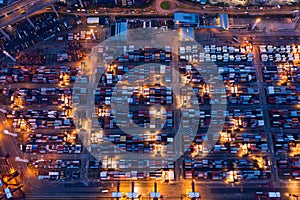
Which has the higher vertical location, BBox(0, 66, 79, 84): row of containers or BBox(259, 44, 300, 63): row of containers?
BBox(259, 44, 300, 63): row of containers

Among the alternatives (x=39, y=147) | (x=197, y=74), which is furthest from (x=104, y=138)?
(x=197, y=74)

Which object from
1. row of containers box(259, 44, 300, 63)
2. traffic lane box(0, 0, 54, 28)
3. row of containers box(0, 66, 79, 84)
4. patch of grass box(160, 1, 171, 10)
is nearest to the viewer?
row of containers box(0, 66, 79, 84)

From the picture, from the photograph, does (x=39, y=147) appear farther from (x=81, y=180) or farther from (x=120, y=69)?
(x=120, y=69)

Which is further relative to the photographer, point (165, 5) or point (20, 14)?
point (165, 5)

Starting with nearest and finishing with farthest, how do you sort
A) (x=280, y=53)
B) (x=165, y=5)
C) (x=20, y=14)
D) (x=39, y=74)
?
(x=39, y=74)
(x=280, y=53)
(x=20, y=14)
(x=165, y=5)

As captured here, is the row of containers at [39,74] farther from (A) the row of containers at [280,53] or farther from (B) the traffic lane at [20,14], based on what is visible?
(A) the row of containers at [280,53]

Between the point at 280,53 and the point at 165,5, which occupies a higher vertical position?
the point at 165,5

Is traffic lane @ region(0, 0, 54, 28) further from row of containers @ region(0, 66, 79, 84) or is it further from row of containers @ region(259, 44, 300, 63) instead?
row of containers @ region(259, 44, 300, 63)

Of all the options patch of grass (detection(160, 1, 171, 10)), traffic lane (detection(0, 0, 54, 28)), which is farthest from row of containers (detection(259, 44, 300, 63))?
traffic lane (detection(0, 0, 54, 28))

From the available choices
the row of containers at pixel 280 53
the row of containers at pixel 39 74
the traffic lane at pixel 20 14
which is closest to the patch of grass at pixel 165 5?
the row of containers at pixel 280 53

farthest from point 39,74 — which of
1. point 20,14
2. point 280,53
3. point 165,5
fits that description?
point 280,53

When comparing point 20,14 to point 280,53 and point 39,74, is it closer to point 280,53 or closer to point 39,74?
point 39,74
